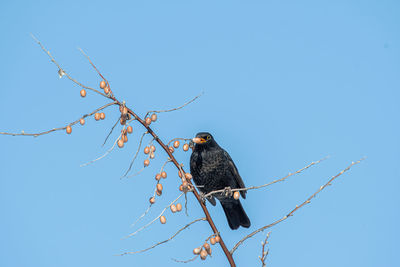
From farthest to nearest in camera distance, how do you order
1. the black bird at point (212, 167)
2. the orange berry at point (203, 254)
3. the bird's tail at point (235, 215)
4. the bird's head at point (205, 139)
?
the bird's tail at point (235, 215) < the black bird at point (212, 167) < the bird's head at point (205, 139) < the orange berry at point (203, 254)

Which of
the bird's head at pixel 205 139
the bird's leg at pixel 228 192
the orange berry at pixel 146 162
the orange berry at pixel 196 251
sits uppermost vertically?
the bird's head at pixel 205 139

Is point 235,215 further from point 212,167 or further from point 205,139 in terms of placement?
point 205,139

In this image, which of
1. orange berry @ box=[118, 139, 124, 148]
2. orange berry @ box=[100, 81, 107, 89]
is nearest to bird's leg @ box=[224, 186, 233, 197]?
orange berry @ box=[118, 139, 124, 148]

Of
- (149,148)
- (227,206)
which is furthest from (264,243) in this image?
(227,206)

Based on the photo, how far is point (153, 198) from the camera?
12.2 feet

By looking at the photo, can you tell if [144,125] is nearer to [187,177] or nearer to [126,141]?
[126,141]

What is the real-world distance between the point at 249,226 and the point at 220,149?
1.42 metres

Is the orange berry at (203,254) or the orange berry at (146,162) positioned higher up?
the orange berry at (146,162)

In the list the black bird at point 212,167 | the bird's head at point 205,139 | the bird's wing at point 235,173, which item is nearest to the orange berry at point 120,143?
the bird's head at point 205,139

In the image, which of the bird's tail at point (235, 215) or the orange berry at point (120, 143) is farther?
the bird's tail at point (235, 215)

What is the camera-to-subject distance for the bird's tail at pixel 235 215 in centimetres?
771

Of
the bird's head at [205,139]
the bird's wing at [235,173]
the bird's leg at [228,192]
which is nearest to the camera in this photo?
the bird's leg at [228,192]

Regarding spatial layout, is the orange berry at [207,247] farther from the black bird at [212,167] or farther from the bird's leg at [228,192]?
the black bird at [212,167]

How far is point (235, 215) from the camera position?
775 centimetres
